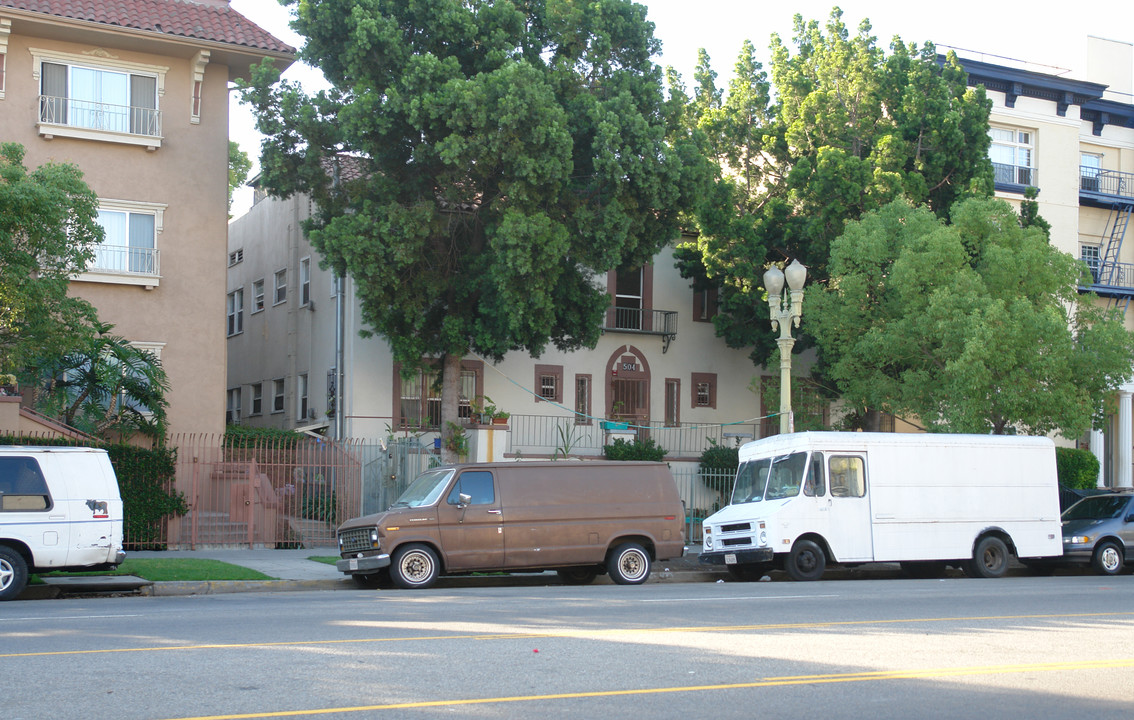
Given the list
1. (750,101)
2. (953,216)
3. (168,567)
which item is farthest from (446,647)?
(750,101)

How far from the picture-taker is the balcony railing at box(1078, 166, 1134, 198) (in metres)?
36.3

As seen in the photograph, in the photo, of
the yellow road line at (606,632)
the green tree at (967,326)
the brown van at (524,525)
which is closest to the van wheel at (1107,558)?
the green tree at (967,326)

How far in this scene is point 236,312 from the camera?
35.9m

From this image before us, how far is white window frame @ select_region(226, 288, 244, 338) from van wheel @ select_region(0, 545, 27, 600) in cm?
2159

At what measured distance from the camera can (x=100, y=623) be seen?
1095 centimetres

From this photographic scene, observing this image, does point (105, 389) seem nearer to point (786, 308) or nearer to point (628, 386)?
point (786, 308)

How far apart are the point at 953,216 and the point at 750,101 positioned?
753 cm

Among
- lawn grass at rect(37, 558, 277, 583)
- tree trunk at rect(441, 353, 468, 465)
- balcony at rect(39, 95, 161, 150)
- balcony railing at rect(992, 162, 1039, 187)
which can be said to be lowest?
lawn grass at rect(37, 558, 277, 583)

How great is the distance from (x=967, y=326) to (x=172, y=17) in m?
18.0

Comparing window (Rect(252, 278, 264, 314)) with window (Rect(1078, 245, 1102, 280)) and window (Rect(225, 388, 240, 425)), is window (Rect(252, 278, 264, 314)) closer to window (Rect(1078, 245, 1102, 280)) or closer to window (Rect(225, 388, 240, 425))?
window (Rect(225, 388, 240, 425))

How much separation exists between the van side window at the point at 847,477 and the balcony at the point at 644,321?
41.9 ft

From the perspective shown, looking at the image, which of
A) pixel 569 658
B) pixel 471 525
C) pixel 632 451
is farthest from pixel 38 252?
pixel 632 451

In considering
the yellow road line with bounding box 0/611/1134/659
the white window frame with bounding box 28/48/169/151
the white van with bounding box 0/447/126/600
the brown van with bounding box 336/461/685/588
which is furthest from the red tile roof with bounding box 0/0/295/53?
the yellow road line with bounding box 0/611/1134/659

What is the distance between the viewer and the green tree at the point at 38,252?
1579 cm
